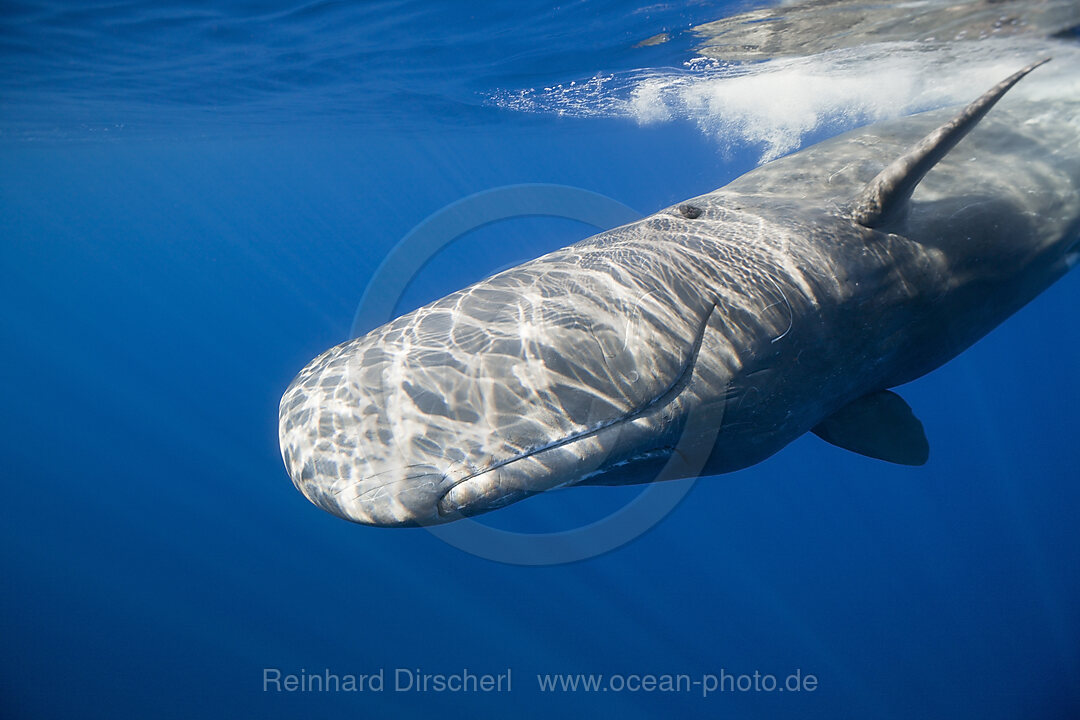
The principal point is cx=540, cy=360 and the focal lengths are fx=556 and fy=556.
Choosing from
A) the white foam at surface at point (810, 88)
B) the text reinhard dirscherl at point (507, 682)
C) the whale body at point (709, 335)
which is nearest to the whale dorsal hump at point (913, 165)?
the whale body at point (709, 335)

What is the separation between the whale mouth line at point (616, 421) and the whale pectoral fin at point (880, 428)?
1912 mm

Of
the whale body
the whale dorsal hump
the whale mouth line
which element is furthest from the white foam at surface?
the whale mouth line

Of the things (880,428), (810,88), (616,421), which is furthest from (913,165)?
(810,88)

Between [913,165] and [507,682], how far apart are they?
1922cm

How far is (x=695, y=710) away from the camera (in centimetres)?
1767

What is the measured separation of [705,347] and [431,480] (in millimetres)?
1740

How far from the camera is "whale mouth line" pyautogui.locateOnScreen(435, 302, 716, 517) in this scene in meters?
2.52

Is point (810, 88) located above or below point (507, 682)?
above

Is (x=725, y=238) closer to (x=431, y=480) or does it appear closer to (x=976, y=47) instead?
(x=431, y=480)

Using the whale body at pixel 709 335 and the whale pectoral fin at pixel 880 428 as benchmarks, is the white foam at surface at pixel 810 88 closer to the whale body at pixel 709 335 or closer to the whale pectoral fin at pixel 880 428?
the whale body at pixel 709 335

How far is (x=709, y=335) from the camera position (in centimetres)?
327

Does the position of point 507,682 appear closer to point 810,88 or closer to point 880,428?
point 880,428

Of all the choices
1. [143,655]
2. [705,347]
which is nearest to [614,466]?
[705,347]

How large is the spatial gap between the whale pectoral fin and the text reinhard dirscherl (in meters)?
15.5
